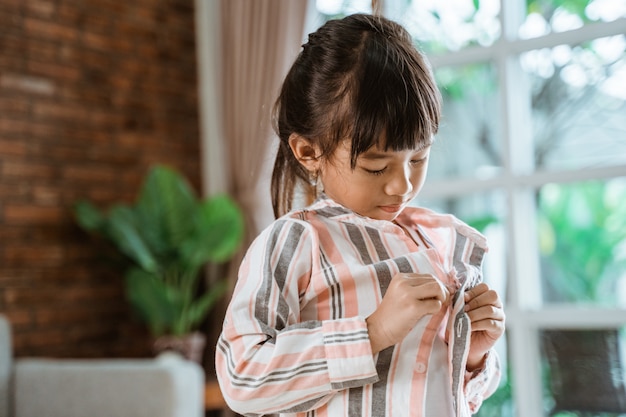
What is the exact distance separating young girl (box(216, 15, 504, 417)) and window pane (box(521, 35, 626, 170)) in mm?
2140

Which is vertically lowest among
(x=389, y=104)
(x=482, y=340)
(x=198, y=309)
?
(x=198, y=309)

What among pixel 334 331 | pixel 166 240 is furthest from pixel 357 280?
pixel 166 240

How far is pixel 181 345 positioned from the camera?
11.3 ft

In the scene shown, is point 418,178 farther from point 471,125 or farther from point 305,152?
point 471,125

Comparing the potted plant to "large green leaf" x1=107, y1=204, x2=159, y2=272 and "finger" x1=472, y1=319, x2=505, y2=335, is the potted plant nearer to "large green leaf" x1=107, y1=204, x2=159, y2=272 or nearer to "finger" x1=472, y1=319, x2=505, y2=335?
"large green leaf" x1=107, y1=204, x2=159, y2=272

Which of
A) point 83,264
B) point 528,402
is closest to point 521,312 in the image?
point 528,402

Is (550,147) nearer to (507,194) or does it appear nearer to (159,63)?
(507,194)

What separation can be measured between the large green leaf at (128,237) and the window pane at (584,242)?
1593 mm

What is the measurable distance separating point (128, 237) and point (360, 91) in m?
2.55

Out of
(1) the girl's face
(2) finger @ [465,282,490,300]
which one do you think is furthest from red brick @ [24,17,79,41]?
(2) finger @ [465,282,490,300]

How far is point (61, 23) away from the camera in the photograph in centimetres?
343

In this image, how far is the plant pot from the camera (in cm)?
344

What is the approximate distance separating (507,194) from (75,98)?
187 cm

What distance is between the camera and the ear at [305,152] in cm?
92
